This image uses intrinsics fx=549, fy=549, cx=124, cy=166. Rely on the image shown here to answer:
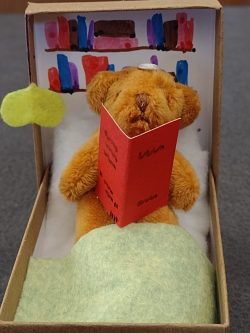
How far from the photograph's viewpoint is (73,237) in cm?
85

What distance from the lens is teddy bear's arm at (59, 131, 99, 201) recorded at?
78 centimetres

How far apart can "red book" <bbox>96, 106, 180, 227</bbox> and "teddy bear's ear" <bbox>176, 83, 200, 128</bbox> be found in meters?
0.12

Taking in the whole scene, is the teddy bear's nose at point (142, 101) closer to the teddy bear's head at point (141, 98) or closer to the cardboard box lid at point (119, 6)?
the teddy bear's head at point (141, 98)

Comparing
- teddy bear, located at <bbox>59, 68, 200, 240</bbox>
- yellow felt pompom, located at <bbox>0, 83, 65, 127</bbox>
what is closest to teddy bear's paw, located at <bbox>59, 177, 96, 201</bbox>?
teddy bear, located at <bbox>59, 68, 200, 240</bbox>

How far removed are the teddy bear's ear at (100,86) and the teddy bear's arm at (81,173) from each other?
57 mm

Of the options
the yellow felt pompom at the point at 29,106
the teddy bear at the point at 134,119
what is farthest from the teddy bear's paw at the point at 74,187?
the yellow felt pompom at the point at 29,106

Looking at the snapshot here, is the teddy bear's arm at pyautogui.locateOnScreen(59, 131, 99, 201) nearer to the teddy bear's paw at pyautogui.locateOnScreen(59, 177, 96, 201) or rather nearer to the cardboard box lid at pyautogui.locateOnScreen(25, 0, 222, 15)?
the teddy bear's paw at pyautogui.locateOnScreen(59, 177, 96, 201)

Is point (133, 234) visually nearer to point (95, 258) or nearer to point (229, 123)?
point (95, 258)

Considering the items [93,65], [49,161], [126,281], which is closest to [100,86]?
[93,65]

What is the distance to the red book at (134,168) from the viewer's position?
0.66 metres

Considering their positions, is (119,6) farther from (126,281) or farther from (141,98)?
(126,281)

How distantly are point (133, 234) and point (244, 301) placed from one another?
0.39 meters

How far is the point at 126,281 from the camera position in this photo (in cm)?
63

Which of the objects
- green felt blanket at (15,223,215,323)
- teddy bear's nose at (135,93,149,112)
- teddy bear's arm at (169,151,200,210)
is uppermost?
teddy bear's nose at (135,93,149,112)
